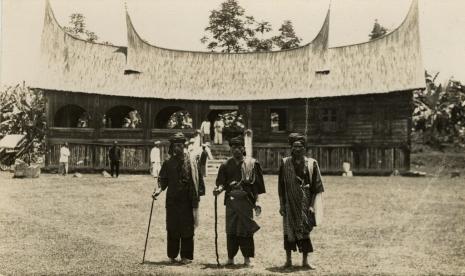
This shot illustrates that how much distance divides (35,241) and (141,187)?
8.27 m

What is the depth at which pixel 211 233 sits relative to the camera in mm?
10273

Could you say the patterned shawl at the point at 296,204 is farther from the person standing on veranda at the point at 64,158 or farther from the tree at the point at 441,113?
the tree at the point at 441,113

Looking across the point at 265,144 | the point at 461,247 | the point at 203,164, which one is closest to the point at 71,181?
the point at 203,164

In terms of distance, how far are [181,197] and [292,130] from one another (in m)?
17.1

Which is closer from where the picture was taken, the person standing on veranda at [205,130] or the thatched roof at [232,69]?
the thatched roof at [232,69]

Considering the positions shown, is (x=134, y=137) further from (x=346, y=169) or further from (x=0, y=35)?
(x=0, y=35)

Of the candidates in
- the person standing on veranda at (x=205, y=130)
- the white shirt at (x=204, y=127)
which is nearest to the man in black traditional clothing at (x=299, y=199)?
the person standing on veranda at (x=205, y=130)

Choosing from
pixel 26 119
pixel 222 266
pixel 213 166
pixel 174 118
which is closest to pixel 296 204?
pixel 222 266

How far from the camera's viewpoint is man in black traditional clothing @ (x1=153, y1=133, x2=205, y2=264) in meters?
7.75

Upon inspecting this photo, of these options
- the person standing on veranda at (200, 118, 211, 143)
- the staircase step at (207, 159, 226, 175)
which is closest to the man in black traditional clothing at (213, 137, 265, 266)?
the staircase step at (207, 159, 226, 175)

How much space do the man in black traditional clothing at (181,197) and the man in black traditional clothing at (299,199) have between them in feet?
3.90

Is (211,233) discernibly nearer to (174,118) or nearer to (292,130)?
(292,130)

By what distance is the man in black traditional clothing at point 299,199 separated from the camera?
293 inches

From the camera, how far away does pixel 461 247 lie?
8.87 meters
